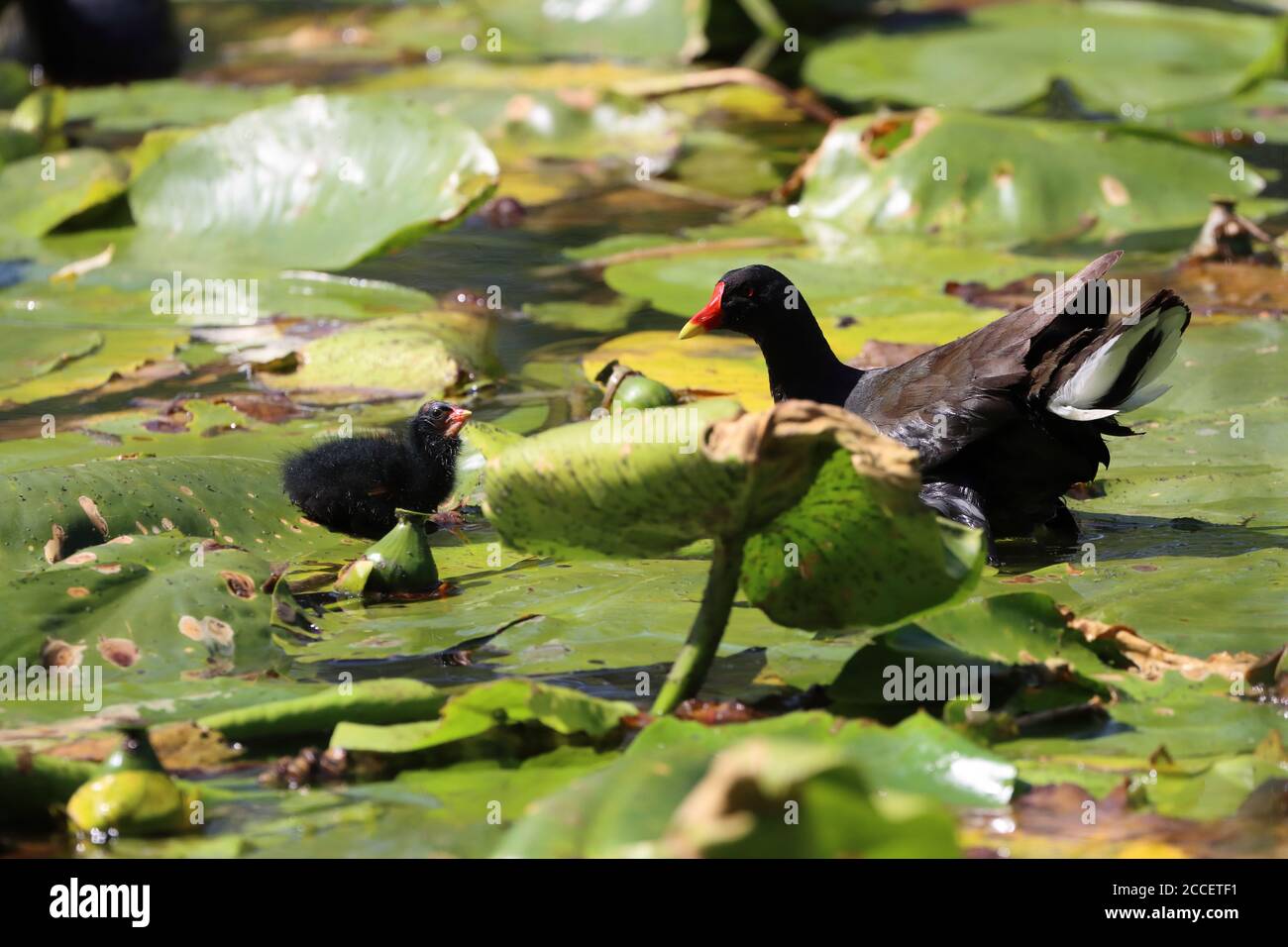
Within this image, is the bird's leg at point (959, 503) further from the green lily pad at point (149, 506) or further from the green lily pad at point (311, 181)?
the green lily pad at point (311, 181)

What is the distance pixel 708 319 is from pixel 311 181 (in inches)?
90.4

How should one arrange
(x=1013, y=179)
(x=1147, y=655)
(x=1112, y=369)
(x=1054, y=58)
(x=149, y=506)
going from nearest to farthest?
1. (x=1147, y=655)
2. (x=149, y=506)
3. (x=1112, y=369)
4. (x=1013, y=179)
5. (x=1054, y=58)

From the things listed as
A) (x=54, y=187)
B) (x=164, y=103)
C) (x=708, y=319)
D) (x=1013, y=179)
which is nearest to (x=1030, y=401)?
(x=708, y=319)

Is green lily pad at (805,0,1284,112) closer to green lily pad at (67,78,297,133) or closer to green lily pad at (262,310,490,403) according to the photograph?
green lily pad at (67,78,297,133)

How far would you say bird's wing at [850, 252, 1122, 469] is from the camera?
3.92 metres

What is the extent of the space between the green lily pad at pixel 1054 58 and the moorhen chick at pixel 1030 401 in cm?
464

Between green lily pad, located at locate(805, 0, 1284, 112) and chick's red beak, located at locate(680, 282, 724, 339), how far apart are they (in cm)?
426

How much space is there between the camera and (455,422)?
4.39 m

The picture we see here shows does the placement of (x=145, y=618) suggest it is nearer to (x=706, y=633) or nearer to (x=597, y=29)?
(x=706, y=633)

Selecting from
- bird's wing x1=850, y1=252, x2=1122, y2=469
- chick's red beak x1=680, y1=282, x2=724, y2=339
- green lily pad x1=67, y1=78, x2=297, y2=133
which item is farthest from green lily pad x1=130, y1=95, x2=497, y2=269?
green lily pad x1=67, y1=78, x2=297, y2=133

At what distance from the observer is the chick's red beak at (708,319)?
4551 mm

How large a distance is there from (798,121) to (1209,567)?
21.9ft

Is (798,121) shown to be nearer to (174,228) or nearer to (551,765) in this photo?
(174,228)
